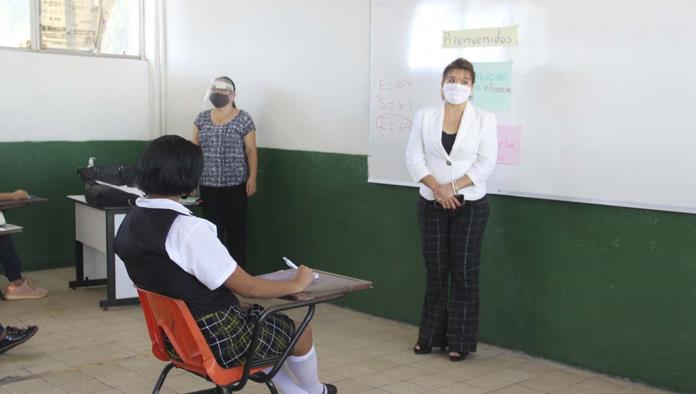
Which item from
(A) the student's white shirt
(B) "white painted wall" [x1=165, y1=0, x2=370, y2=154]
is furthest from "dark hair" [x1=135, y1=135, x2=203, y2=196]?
(B) "white painted wall" [x1=165, y1=0, x2=370, y2=154]

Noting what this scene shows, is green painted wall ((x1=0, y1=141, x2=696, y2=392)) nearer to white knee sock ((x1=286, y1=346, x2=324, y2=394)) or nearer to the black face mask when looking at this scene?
the black face mask

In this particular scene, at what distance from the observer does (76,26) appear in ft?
22.3

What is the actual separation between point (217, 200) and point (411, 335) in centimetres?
172

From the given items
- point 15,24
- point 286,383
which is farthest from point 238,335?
point 15,24

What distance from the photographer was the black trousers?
13.6 feet

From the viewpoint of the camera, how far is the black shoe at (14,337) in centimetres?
418

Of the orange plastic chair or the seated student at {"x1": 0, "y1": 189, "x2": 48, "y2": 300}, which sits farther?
the seated student at {"x1": 0, "y1": 189, "x2": 48, "y2": 300}

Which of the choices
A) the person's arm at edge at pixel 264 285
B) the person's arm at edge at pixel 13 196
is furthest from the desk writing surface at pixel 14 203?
the person's arm at edge at pixel 264 285

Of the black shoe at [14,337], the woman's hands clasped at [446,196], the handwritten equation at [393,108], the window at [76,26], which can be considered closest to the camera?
the woman's hands clasped at [446,196]

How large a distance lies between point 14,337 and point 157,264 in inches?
83.6

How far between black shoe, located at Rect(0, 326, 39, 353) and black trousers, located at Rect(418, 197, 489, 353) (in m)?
2.16

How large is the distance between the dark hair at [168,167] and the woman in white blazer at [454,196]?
1.77 meters

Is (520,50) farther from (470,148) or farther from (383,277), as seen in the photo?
(383,277)

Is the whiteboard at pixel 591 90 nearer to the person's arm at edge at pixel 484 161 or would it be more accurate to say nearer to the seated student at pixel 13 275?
the person's arm at edge at pixel 484 161
